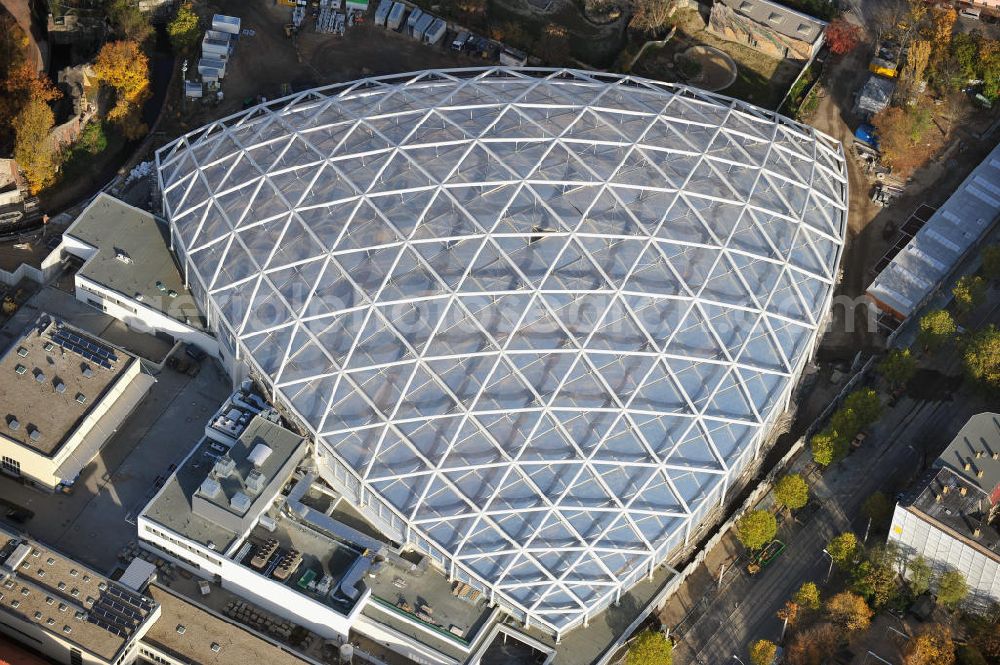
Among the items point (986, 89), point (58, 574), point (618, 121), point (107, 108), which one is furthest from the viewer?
point (986, 89)

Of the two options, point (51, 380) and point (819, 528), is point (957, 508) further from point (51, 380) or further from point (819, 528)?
point (51, 380)

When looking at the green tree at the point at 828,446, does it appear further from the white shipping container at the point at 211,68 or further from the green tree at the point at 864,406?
the white shipping container at the point at 211,68

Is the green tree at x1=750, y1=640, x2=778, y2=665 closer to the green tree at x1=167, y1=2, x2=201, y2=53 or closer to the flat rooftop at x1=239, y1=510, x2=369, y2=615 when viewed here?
the flat rooftop at x1=239, y1=510, x2=369, y2=615

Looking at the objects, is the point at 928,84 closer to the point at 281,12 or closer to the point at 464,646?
the point at 281,12

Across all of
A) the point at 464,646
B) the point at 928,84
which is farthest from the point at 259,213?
the point at 928,84

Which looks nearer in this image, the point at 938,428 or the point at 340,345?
the point at 340,345

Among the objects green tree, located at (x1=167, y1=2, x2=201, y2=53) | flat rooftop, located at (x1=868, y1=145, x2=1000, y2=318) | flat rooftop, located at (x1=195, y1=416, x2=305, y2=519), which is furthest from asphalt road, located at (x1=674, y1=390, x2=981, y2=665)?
green tree, located at (x1=167, y1=2, x2=201, y2=53)

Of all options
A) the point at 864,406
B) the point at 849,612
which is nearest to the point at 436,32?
the point at 864,406
